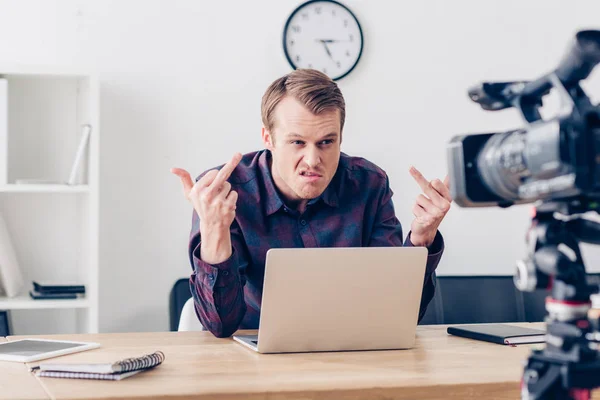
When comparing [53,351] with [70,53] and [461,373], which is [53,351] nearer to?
[461,373]

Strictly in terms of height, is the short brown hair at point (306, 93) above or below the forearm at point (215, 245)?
above

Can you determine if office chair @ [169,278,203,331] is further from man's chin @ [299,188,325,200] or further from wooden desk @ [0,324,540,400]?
wooden desk @ [0,324,540,400]

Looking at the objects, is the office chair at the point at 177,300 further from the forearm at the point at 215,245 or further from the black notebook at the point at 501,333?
the black notebook at the point at 501,333

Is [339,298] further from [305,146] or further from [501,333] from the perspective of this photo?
[305,146]

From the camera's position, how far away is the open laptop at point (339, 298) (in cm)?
143

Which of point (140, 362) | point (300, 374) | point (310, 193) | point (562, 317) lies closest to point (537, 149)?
point (562, 317)

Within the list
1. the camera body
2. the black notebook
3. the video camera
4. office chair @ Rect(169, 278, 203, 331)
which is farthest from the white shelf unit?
the video camera

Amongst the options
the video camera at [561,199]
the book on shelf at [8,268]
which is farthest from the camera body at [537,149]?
the book on shelf at [8,268]

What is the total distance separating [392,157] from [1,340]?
1.85m

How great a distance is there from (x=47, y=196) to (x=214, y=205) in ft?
4.51

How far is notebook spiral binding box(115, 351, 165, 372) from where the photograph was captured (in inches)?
48.9

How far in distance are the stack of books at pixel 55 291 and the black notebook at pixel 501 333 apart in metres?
1.39

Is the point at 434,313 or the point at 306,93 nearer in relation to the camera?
the point at 306,93

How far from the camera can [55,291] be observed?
259 cm
